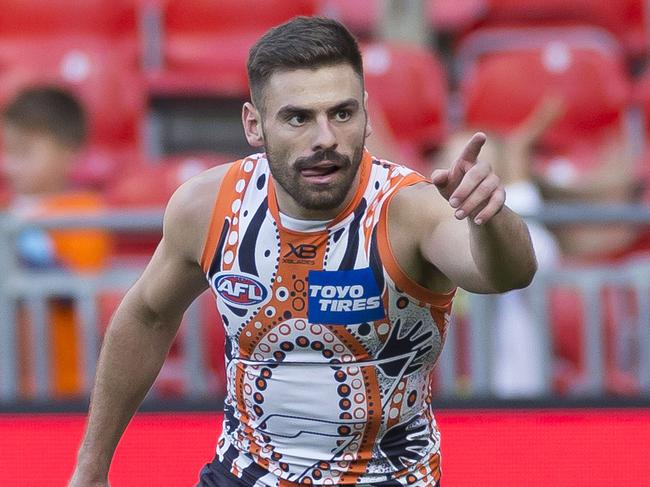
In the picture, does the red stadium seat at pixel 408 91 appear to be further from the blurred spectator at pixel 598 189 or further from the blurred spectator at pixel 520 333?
the blurred spectator at pixel 520 333

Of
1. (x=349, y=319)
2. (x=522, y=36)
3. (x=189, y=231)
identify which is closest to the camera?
(x=349, y=319)

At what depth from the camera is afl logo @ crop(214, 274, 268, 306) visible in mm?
2877

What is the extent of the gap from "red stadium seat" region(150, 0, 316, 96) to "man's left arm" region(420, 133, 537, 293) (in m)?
4.97

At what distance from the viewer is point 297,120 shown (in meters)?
2.75

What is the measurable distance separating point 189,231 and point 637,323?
2.47 meters

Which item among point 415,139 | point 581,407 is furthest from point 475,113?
point 581,407

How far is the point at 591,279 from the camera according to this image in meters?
4.90

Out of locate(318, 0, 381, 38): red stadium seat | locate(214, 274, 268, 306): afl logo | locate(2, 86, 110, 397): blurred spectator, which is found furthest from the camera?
locate(318, 0, 381, 38): red stadium seat

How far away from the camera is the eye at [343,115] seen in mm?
2719

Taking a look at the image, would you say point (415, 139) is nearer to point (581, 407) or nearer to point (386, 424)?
point (581, 407)

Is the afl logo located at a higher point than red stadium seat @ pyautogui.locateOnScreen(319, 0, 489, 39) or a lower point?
lower

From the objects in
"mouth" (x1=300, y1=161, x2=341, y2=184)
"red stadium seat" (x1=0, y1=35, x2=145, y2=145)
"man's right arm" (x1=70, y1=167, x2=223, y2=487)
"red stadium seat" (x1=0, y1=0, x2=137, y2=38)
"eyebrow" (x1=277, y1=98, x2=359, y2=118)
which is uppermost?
"red stadium seat" (x1=0, y1=0, x2=137, y2=38)

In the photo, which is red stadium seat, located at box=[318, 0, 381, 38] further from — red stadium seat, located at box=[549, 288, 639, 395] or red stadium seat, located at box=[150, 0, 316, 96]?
red stadium seat, located at box=[549, 288, 639, 395]

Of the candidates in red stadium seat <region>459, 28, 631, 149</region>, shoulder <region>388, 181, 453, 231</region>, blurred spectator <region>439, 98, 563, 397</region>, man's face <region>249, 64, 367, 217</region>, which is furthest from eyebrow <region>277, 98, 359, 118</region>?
red stadium seat <region>459, 28, 631, 149</region>
